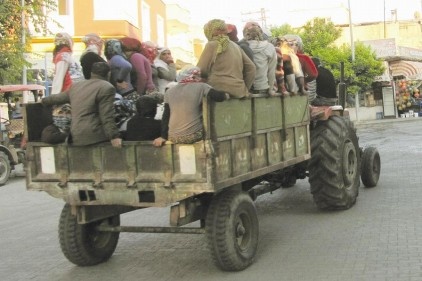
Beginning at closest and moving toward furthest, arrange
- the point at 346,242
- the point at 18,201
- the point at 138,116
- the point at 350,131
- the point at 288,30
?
the point at 138,116, the point at 346,242, the point at 350,131, the point at 18,201, the point at 288,30

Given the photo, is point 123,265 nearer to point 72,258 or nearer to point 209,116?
point 72,258

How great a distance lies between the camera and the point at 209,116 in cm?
525

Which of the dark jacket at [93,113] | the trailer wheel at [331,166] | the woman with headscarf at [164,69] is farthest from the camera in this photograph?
the trailer wheel at [331,166]

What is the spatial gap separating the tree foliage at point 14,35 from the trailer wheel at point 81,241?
1252cm

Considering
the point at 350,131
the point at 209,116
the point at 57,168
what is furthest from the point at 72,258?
the point at 350,131

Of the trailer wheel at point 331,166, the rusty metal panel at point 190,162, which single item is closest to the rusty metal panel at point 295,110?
the trailer wheel at point 331,166

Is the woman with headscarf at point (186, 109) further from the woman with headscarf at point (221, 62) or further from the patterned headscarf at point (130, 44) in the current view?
the patterned headscarf at point (130, 44)

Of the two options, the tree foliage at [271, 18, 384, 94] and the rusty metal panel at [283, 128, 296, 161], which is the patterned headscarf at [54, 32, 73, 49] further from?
the tree foliage at [271, 18, 384, 94]

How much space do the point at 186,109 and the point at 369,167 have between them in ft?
18.2

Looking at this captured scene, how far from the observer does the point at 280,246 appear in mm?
6762

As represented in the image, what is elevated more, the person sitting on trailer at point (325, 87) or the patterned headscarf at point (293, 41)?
the patterned headscarf at point (293, 41)

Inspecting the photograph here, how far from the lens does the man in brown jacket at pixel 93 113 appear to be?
5.64 meters

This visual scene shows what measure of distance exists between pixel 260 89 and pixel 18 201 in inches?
263

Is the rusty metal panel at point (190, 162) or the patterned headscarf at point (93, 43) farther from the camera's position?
the patterned headscarf at point (93, 43)
